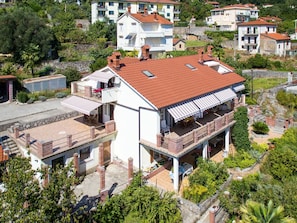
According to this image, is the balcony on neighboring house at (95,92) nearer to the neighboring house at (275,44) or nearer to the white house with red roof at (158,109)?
the white house with red roof at (158,109)

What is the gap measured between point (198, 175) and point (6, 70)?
3474 centimetres

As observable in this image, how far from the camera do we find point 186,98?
918 inches

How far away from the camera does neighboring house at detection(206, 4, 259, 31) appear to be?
4313 inches

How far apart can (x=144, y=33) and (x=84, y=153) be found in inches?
1885

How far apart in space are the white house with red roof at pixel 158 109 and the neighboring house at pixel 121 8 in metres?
71.9

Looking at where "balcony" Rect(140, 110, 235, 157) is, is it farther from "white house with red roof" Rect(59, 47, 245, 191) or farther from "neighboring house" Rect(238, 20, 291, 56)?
"neighboring house" Rect(238, 20, 291, 56)

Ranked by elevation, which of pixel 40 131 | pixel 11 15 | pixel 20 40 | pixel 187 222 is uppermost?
pixel 11 15

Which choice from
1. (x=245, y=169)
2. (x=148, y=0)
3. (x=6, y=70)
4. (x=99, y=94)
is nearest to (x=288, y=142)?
(x=245, y=169)

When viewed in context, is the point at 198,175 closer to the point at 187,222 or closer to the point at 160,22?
the point at 187,222

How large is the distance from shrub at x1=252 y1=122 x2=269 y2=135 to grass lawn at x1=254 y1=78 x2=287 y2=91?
678 inches

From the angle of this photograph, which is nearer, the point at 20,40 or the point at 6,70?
the point at 6,70

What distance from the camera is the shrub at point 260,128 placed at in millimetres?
33094

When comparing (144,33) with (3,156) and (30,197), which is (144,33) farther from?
(30,197)

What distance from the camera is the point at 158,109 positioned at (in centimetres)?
2125
